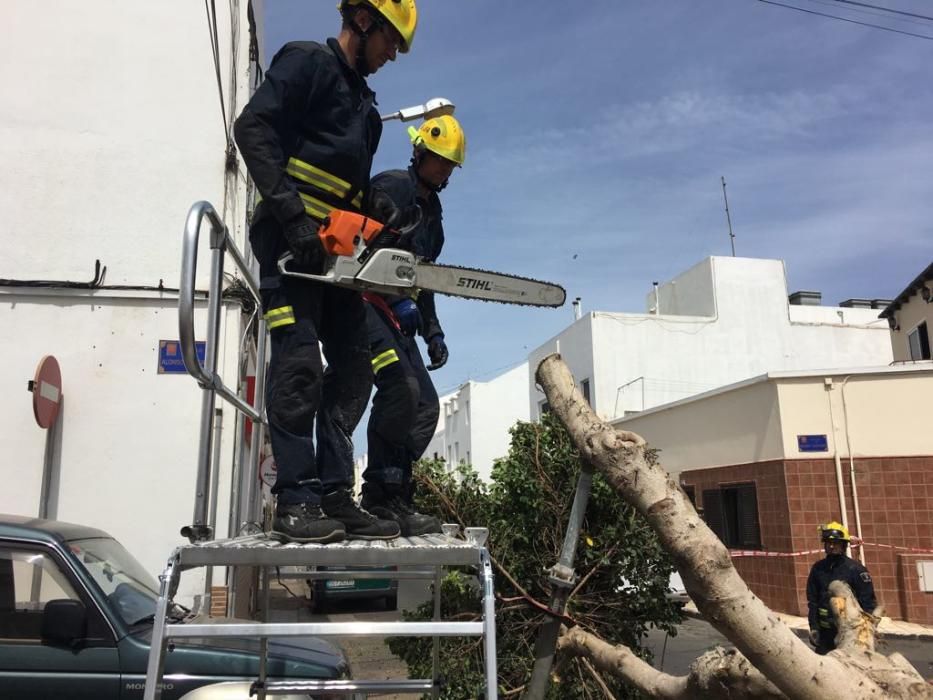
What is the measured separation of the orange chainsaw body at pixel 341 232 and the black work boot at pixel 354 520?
95 centimetres

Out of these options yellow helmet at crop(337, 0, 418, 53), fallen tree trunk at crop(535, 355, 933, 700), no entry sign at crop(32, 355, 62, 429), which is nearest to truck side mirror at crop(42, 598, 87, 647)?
fallen tree trunk at crop(535, 355, 933, 700)

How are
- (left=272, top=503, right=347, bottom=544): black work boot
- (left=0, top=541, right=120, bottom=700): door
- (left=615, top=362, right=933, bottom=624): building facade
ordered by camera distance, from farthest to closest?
(left=615, top=362, right=933, bottom=624): building facade
(left=0, top=541, right=120, bottom=700): door
(left=272, top=503, right=347, bottom=544): black work boot

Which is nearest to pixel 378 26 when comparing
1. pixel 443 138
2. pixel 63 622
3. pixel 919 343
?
pixel 443 138

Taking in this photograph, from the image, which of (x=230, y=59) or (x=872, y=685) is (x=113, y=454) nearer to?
(x=230, y=59)

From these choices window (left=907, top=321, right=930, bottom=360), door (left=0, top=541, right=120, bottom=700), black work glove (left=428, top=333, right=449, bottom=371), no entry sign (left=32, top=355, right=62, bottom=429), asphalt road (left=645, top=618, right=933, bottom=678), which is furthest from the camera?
window (left=907, top=321, right=930, bottom=360)

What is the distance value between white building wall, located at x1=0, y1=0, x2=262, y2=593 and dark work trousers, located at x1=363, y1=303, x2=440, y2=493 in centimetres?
554

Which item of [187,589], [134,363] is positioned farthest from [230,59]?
[187,589]

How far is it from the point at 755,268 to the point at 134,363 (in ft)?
84.9

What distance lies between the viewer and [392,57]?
333 centimetres

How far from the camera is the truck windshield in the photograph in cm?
461

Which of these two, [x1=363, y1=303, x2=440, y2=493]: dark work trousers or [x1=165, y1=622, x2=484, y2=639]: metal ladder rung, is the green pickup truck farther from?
[x1=165, y1=622, x2=484, y2=639]: metal ladder rung

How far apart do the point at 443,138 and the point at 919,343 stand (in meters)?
19.7

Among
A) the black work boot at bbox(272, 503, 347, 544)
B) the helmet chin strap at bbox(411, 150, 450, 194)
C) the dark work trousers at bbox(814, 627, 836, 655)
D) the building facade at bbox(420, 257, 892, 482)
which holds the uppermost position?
the building facade at bbox(420, 257, 892, 482)

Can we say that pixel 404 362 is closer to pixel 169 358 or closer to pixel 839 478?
pixel 169 358
